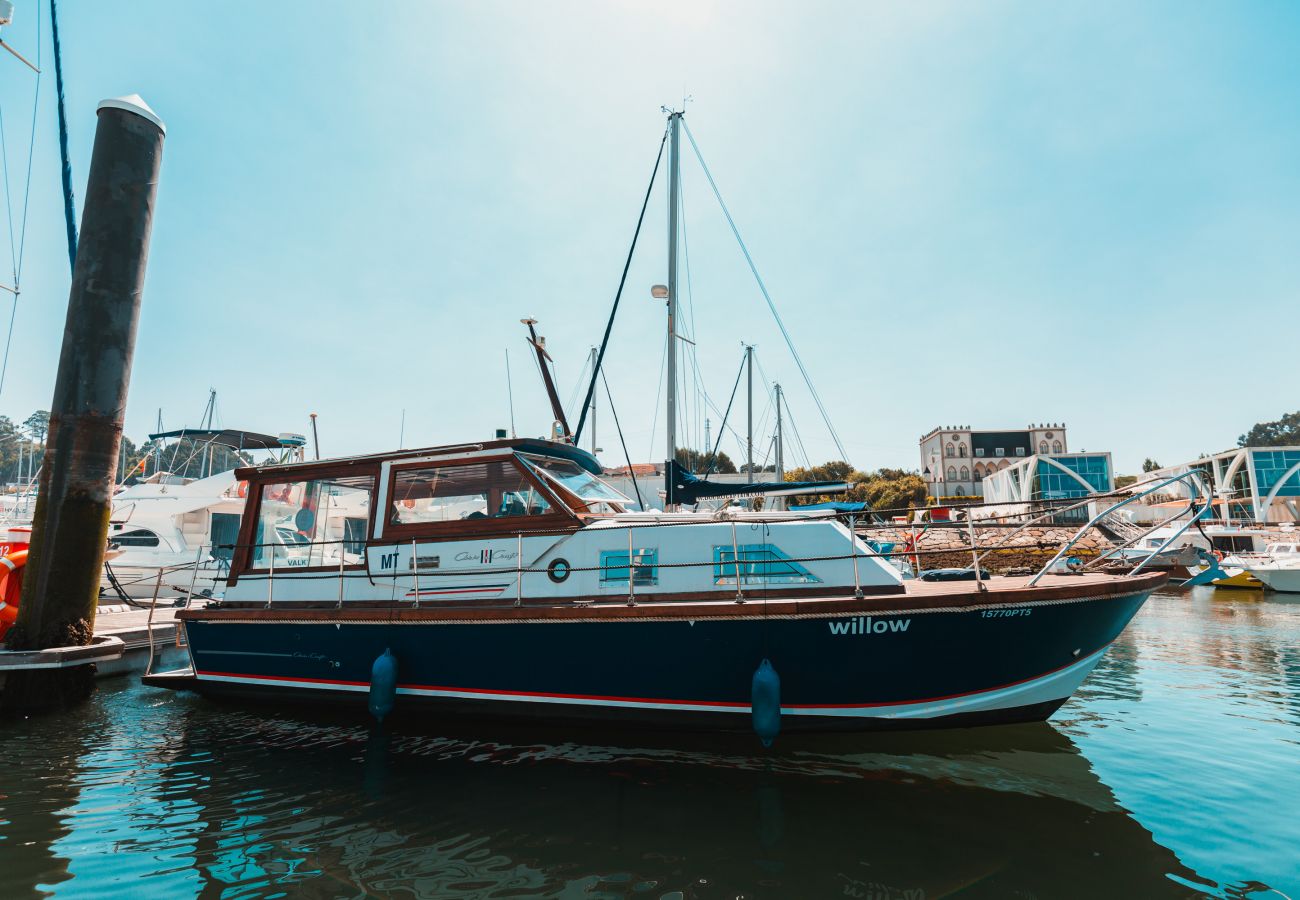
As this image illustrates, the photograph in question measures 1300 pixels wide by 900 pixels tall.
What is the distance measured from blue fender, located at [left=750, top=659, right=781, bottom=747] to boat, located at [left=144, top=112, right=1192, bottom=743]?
0.02 metres

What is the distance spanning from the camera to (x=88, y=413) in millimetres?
7668

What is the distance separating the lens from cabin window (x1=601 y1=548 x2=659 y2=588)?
247 inches

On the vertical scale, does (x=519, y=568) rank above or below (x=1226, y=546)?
below

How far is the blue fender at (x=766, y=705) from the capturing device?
17.0 ft

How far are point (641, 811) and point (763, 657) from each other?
1554mm

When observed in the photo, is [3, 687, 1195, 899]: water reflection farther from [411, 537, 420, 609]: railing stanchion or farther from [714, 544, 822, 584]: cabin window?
[714, 544, 822, 584]: cabin window

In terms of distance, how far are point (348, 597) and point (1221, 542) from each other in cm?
3972

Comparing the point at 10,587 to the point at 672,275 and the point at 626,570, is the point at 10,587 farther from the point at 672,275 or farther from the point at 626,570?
the point at 672,275

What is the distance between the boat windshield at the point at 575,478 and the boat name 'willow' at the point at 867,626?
2936 millimetres

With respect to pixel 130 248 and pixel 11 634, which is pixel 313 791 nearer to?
pixel 11 634

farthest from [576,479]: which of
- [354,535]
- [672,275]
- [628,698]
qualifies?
[672,275]

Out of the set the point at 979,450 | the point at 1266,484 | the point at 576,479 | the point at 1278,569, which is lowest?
the point at 1278,569

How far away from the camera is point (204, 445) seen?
17812 mm

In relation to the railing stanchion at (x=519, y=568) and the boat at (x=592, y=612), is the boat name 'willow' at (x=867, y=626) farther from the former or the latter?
the railing stanchion at (x=519, y=568)
